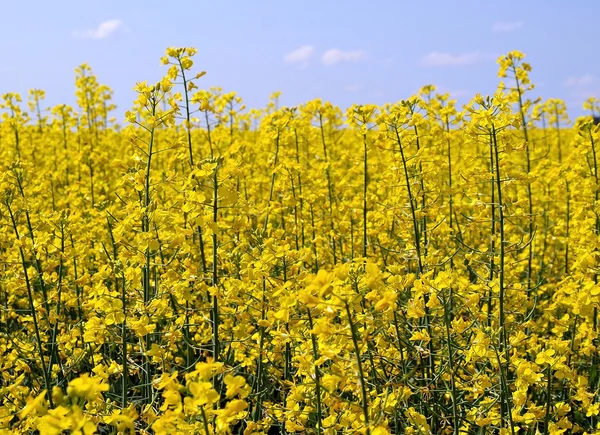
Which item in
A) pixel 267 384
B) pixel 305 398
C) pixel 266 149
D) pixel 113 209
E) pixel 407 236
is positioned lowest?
pixel 267 384

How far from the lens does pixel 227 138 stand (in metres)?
8.37

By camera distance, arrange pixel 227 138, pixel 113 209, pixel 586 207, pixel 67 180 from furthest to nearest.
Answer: pixel 67 180
pixel 227 138
pixel 113 209
pixel 586 207

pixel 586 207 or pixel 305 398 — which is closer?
pixel 305 398

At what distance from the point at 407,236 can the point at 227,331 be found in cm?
138

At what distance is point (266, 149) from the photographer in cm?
607

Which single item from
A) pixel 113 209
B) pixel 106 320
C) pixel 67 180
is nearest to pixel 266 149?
pixel 113 209

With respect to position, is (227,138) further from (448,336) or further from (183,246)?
(448,336)

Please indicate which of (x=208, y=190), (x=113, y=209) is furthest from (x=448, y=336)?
(x=113, y=209)

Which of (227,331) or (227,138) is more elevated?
(227,138)

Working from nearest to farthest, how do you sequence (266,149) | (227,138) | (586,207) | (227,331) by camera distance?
(227,331) < (586,207) < (266,149) < (227,138)

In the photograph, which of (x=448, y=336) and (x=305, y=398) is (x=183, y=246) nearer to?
(x=305, y=398)

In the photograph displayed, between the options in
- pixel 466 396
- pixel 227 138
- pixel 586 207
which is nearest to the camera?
pixel 466 396

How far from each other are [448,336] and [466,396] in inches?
36.5

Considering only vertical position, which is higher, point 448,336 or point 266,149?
point 266,149
